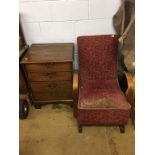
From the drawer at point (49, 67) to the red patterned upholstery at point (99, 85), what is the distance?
23cm

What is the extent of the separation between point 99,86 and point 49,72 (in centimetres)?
Answer: 53

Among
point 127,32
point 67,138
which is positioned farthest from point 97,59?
point 67,138

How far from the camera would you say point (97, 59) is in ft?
6.82

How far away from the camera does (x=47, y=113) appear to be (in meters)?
2.28

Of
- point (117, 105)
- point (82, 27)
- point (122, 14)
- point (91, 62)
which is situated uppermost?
point (122, 14)

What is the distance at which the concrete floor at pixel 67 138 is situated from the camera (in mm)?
1792

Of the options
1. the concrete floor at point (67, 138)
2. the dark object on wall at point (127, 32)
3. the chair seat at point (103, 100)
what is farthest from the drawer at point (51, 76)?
the dark object on wall at point (127, 32)

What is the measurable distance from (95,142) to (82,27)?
124 centimetres

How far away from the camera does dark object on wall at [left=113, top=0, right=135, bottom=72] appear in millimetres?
1892

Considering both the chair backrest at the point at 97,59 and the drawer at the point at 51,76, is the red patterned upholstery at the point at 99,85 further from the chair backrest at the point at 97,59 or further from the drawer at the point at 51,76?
the drawer at the point at 51,76

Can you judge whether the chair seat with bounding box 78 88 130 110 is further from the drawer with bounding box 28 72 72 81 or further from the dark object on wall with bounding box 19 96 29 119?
the dark object on wall with bounding box 19 96 29 119

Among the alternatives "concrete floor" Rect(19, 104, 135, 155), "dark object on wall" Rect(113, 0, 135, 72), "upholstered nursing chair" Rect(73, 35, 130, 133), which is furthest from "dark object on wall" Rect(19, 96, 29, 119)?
"dark object on wall" Rect(113, 0, 135, 72)
